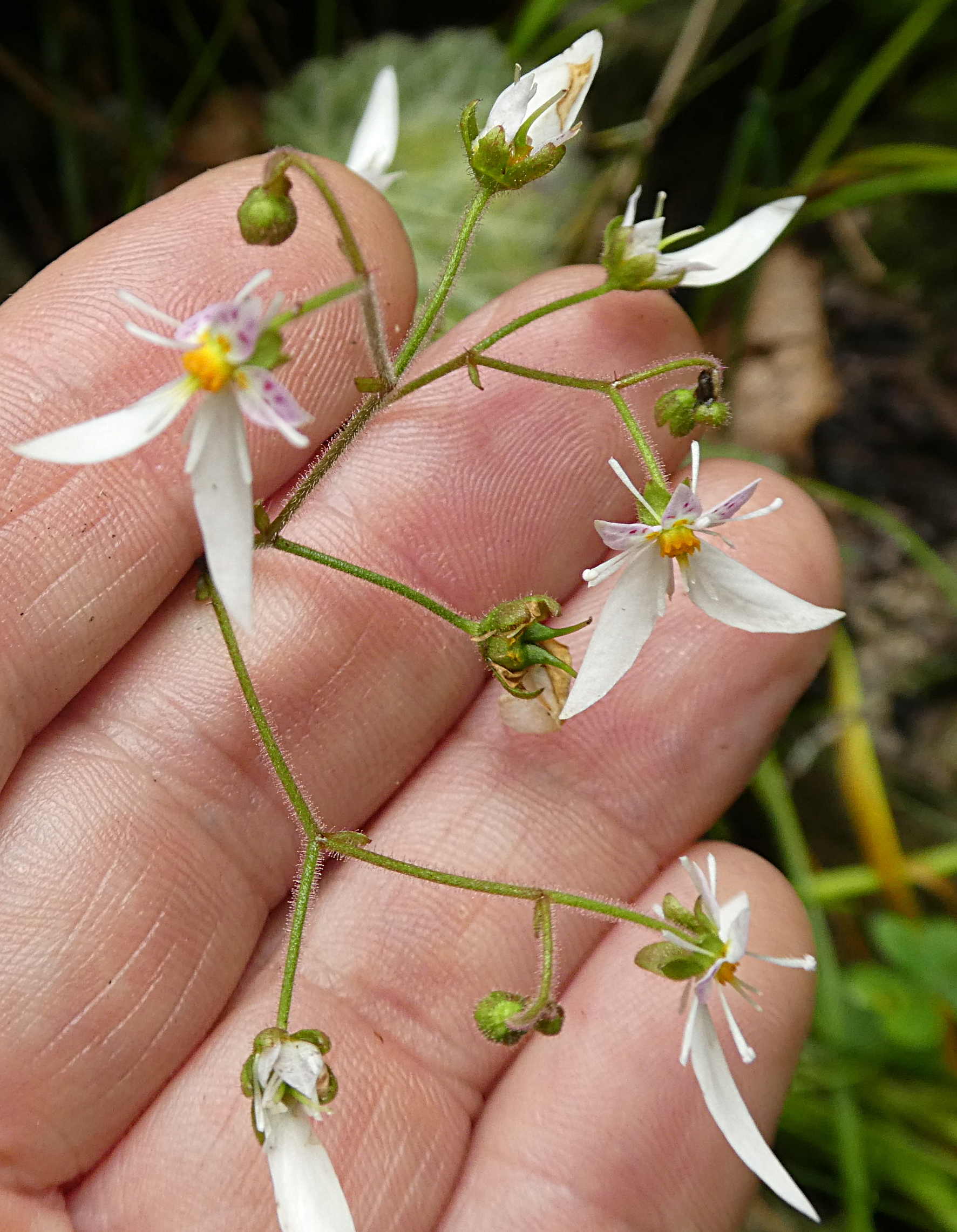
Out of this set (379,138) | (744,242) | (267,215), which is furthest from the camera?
(379,138)

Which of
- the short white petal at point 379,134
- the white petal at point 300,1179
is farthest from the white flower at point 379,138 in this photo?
the white petal at point 300,1179

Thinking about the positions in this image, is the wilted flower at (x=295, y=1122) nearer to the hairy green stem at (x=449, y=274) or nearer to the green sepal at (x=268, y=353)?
the green sepal at (x=268, y=353)

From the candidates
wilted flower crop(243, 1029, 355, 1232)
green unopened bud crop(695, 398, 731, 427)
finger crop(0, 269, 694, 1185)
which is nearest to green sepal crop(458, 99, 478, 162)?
finger crop(0, 269, 694, 1185)

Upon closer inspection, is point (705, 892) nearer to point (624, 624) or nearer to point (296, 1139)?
point (624, 624)

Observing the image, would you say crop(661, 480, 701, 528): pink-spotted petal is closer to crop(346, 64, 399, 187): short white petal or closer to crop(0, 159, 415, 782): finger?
crop(0, 159, 415, 782): finger

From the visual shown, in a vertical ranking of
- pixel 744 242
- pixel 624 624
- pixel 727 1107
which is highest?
pixel 744 242

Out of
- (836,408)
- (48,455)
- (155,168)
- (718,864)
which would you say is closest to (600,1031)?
(718,864)

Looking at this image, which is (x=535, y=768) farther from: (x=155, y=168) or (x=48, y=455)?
(x=155, y=168)

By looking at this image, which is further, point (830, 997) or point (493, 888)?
point (830, 997)

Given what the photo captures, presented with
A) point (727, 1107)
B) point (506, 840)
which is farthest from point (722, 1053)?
point (506, 840)
